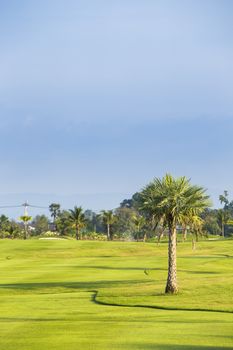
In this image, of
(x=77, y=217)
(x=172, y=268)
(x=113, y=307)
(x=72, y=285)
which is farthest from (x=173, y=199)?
(x=77, y=217)

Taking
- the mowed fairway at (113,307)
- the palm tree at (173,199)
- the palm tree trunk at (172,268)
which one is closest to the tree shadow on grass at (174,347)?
the mowed fairway at (113,307)

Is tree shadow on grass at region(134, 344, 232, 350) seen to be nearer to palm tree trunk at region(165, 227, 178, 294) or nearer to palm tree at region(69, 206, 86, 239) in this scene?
palm tree trunk at region(165, 227, 178, 294)

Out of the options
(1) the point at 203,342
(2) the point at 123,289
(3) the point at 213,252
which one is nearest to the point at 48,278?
(2) the point at 123,289

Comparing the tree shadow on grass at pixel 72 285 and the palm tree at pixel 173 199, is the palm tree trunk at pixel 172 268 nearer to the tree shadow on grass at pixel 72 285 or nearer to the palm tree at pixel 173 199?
the palm tree at pixel 173 199

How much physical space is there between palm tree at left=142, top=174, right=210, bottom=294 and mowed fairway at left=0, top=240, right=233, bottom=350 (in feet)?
15.3

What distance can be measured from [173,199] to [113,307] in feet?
26.1

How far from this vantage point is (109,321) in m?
22.0

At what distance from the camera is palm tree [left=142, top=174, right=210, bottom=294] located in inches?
1315

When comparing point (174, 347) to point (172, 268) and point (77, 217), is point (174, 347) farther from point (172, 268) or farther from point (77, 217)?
point (77, 217)

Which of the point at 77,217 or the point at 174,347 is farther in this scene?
the point at 77,217

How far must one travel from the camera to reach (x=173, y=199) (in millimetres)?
33344

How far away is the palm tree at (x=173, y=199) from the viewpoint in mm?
33406

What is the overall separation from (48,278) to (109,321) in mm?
25038

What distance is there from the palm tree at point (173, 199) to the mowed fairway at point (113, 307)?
4659 mm
